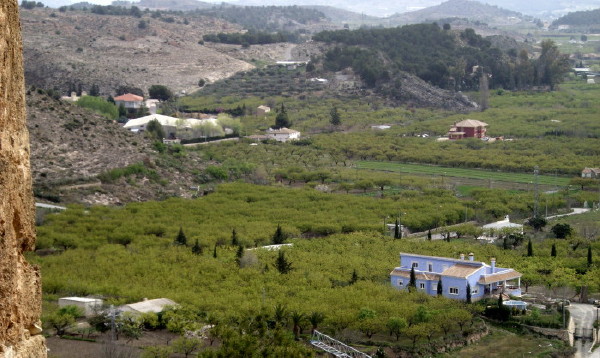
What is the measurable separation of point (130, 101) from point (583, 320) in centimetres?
6152

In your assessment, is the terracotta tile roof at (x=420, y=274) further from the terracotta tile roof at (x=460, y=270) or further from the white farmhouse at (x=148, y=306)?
the white farmhouse at (x=148, y=306)

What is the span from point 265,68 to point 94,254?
7475 centimetres

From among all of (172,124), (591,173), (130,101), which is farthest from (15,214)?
(130,101)

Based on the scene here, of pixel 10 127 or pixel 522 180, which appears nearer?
pixel 10 127

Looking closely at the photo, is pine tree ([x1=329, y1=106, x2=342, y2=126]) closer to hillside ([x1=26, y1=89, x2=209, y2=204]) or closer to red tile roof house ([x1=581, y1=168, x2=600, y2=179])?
hillside ([x1=26, y1=89, x2=209, y2=204])

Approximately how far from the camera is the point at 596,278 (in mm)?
35000

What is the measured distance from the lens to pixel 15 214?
21.6ft

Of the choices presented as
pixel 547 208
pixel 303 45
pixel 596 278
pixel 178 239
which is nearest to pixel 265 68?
pixel 303 45

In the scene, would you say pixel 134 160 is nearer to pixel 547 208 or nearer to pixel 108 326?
pixel 547 208

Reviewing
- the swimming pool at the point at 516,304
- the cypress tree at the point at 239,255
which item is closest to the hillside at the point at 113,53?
the cypress tree at the point at 239,255

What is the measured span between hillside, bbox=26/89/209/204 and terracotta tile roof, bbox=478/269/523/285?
23443 millimetres

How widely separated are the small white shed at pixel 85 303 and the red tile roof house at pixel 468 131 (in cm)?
5303

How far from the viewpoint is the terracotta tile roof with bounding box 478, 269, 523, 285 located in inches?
1341

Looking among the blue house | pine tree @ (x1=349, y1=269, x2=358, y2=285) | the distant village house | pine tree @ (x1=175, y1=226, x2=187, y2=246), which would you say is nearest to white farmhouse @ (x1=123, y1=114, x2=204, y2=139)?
the distant village house
